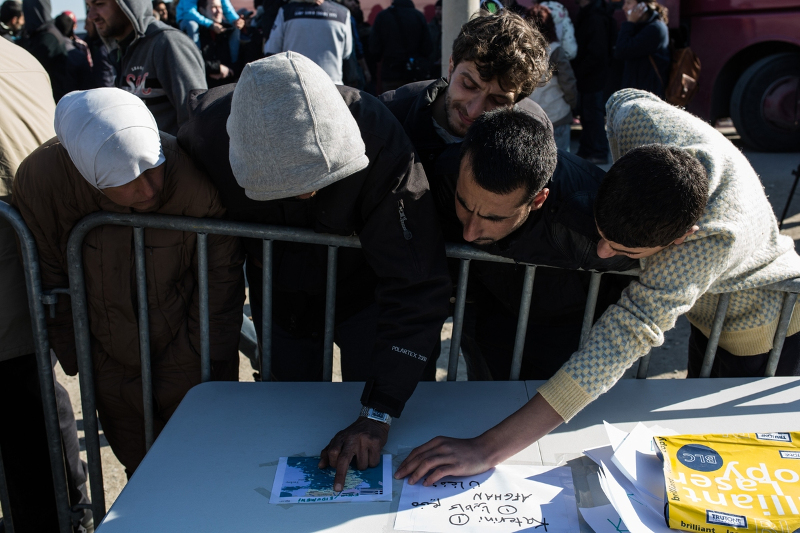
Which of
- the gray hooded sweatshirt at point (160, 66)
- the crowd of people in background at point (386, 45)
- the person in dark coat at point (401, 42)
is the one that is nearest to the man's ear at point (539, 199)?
the gray hooded sweatshirt at point (160, 66)

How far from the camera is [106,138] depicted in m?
1.70

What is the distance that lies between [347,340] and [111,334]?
0.80 meters

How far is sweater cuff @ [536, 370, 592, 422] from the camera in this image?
1725 millimetres

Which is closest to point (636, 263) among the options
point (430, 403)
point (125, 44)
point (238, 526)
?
point (430, 403)

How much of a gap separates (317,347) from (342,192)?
3.04ft

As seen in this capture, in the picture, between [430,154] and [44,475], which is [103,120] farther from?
[44,475]

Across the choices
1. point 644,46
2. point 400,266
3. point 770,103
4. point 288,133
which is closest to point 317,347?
point 400,266

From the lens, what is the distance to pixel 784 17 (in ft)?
23.6

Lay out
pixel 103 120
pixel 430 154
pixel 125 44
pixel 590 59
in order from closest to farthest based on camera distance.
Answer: pixel 103 120
pixel 430 154
pixel 125 44
pixel 590 59

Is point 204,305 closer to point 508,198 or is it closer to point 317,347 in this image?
point 317,347

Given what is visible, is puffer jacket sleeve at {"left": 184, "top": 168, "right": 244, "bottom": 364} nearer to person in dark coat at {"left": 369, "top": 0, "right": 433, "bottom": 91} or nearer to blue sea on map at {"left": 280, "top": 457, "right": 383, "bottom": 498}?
blue sea on map at {"left": 280, "top": 457, "right": 383, "bottom": 498}

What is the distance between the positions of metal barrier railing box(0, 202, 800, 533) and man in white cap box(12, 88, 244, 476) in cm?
4

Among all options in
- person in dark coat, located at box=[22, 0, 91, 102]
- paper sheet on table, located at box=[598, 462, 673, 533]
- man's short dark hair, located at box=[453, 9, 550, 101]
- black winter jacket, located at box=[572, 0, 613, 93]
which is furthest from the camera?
black winter jacket, located at box=[572, 0, 613, 93]

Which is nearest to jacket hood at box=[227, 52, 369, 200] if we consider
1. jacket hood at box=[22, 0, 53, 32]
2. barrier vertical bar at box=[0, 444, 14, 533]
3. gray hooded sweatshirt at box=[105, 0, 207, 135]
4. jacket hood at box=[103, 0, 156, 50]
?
barrier vertical bar at box=[0, 444, 14, 533]
